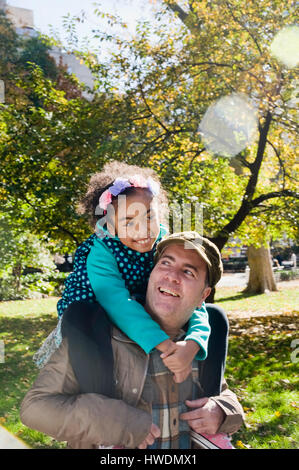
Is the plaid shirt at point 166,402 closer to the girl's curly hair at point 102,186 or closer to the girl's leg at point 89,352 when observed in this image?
the girl's leg at point 89,352

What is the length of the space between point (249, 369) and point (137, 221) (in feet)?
19.7

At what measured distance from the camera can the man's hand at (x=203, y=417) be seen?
175cm

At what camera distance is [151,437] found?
1660mm

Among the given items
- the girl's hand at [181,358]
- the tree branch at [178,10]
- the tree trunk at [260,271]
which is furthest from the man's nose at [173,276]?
the tree trunk at [260,271]

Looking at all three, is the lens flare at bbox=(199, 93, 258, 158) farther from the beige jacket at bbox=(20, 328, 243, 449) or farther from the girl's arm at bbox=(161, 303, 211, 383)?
the beige jacket at bbox=(20, 328, 243, 449)

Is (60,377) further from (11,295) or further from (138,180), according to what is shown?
(11,295)

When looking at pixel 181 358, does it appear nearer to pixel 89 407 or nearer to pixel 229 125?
pixel 89 407

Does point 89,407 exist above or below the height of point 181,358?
below

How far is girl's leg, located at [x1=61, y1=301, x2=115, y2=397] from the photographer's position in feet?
5.41

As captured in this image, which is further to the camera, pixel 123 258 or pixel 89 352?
pixel 123 258

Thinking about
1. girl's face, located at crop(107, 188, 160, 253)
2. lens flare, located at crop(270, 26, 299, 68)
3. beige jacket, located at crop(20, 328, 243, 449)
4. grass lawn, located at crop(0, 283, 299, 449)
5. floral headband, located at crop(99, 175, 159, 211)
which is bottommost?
grass lawn, located at crop(0, 283, 299, 449)

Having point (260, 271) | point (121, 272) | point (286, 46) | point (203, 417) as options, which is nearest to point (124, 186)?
point (121, 272)

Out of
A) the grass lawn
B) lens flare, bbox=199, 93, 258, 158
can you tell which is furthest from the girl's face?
lens flare, bbox=199, 93, 258, 158

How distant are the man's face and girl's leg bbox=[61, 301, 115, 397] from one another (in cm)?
25
